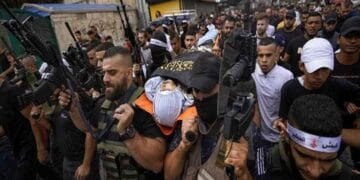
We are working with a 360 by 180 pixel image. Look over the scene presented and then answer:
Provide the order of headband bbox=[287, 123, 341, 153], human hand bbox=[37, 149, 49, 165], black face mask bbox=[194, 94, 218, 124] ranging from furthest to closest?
human hand bbox=[37, 149, 49, 165] < black face mask bbox=[194, 94, 218, 124] < headband bbox=[287, 123, 341, 153]

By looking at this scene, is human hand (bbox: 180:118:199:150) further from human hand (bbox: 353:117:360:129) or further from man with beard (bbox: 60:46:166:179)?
human hand (bbox: 353:117:360:129)

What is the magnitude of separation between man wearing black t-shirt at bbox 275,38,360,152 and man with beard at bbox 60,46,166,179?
122 centimetres

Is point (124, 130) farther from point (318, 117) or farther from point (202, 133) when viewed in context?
point (318, 117)

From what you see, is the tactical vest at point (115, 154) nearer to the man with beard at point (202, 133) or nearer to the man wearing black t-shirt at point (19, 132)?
the man with beard at point (202, 133)

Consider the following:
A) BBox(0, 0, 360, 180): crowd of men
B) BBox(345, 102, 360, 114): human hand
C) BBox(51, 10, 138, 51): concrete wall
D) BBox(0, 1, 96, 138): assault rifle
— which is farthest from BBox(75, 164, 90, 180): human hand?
BBox(51, 10, 138, 51): concrete wall

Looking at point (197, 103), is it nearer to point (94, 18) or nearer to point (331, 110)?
point (331, 110)

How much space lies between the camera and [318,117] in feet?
4.94

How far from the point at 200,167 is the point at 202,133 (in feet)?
0.71

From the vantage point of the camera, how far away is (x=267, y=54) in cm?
360

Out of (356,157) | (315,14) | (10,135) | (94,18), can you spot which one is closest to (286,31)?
(315,14)

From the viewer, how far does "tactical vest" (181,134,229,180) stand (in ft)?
5.96

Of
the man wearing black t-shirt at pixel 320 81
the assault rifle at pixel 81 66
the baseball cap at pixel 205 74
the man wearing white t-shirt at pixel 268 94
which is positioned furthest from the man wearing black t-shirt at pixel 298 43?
the baseball cap at pixel 205 74

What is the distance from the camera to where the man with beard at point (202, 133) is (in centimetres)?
186

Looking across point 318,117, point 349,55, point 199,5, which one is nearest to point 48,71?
point 318,117
